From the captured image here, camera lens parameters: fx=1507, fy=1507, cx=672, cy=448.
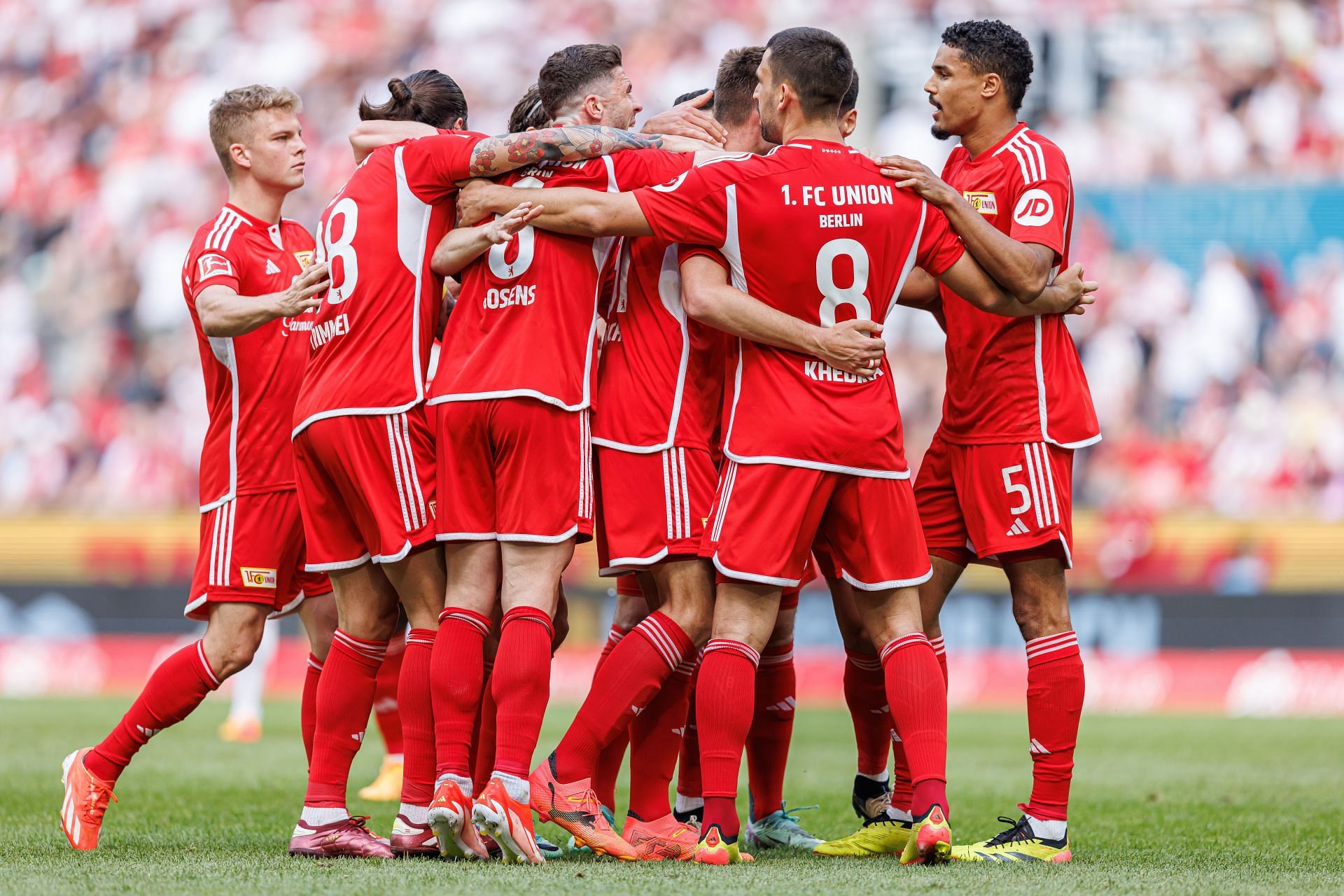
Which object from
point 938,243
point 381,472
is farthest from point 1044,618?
point 381,472

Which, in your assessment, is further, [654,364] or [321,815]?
[654,364]

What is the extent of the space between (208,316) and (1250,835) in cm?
433

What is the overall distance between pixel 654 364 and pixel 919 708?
57.5 inches

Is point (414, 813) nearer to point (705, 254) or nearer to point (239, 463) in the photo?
point (239, 463)

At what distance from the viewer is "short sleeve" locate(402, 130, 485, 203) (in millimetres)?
5004

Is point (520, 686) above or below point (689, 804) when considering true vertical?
above

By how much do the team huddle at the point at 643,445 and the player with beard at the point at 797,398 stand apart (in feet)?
0.04

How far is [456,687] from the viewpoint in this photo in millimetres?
4789

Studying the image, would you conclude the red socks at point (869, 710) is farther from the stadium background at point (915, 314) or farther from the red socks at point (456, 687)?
the stadium background at point (915, 314)

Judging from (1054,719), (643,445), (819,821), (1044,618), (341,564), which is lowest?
(819,821)

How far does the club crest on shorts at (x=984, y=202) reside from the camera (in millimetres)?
5320

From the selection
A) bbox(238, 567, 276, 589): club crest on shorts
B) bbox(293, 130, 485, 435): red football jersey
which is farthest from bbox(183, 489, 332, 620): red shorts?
bbox(293, 130, 485, 435): red football jersey

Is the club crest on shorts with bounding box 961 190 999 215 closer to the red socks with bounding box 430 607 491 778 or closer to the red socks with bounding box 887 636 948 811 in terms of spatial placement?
the red socks with bounding box 887 636 948 811

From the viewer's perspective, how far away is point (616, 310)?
5.33 meters
